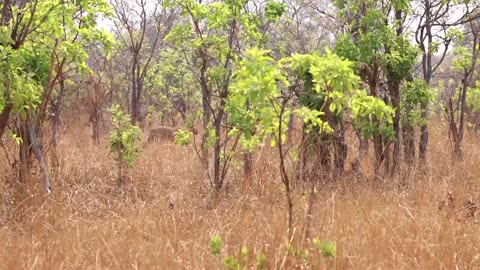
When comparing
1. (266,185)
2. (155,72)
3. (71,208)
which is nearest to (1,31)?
(71,208)

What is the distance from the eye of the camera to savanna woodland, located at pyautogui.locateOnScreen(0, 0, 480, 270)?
3.36 m

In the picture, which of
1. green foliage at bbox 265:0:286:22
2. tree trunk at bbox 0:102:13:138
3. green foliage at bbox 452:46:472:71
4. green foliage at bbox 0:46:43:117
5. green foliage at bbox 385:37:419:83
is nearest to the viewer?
green foliage at bbox 0:46:43:117

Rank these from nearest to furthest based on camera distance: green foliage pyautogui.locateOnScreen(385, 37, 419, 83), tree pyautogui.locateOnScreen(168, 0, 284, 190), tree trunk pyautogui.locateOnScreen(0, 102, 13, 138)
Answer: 1. tree trunk pyautogui.locateOnScreen(0, 102, 13, 138)
2. tree pyautogui.locateOnScreen(168, 0, 284, 190)
3. green foliage pyautogui.locateOnScreen(385, 37, 419, 83)

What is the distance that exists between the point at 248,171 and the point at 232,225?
5.72 feet

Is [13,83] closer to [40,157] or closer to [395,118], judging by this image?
[40,157]

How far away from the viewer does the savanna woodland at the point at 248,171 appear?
132 inches

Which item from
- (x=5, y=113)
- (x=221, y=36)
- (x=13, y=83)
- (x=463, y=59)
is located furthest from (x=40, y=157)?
(x=463, y=59)

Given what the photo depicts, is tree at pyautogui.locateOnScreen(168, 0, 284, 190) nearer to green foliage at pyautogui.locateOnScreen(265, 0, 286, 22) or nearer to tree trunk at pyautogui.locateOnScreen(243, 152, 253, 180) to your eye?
green foliage at pyautogui.locateOnScreen(265, 0, 286, 22)

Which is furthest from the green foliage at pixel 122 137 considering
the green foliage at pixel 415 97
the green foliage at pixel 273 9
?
the green foliage at pixel 415 97

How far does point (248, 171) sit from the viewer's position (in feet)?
19.2

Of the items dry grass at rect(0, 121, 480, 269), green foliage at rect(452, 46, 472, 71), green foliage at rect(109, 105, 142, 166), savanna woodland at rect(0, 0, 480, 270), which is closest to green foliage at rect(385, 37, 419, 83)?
savanna woodland at rect(0, 0, 480, 270)

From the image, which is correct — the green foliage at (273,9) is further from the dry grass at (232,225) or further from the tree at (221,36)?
the dry grass at (232,225)

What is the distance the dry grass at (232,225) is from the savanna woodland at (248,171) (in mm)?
17

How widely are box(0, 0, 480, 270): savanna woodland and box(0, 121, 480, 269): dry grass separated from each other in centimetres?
2
